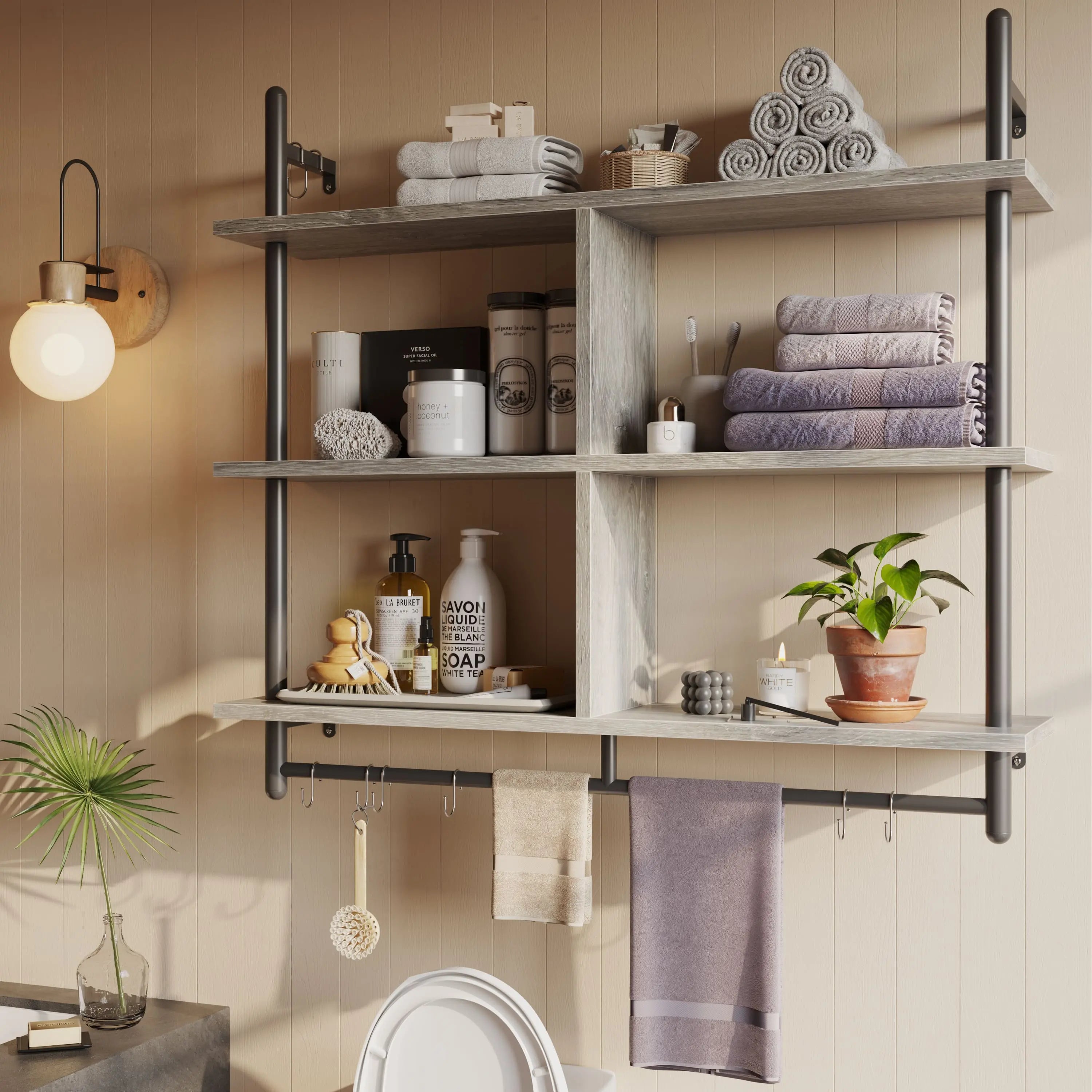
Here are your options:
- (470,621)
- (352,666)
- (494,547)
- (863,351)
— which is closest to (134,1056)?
(352,666)

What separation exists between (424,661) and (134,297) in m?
0.77

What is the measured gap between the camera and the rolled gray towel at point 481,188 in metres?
1.66

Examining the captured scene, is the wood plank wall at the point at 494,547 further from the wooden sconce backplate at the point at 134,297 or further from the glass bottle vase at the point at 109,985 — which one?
the glass bottle vase at the point at 109,985

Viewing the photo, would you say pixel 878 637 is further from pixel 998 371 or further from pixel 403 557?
pixel 403 557

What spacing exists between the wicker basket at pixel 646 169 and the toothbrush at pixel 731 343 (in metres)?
0.20

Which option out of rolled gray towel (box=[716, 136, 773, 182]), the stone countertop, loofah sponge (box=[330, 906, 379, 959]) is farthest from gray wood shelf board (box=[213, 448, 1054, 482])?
the stone countertop

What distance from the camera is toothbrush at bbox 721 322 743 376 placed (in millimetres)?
1676

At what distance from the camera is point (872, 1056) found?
1.69 meters

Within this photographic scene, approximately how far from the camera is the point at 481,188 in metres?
1.67

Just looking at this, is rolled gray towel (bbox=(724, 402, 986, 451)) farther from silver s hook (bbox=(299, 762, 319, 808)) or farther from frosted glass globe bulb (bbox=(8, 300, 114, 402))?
frosted glass globe bulb (bbox=(8, 300, 114, 402))

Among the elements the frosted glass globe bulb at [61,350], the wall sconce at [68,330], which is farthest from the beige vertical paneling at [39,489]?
the frosted glass globe bulb at [61,350]

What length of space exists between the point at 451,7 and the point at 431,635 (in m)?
0.91

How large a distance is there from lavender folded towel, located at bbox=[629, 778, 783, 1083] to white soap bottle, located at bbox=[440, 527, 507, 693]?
0.95ft

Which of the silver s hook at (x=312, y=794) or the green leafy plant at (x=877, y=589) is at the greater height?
the green leafy plant at (x=877, y=589)
